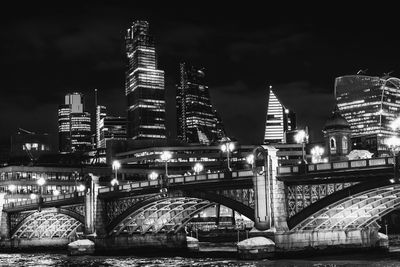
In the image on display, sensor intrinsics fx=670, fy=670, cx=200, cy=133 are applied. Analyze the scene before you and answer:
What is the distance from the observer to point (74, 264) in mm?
84750

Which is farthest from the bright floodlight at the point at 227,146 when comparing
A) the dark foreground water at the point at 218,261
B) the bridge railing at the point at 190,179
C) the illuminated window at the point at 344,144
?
the illuminated window at the point at 344,144

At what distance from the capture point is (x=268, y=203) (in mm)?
74000

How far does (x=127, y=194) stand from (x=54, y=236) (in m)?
46.9

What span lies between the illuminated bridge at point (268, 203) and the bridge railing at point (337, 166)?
10 centimetres

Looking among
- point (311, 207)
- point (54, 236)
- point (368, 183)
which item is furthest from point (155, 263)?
point (54, 236)

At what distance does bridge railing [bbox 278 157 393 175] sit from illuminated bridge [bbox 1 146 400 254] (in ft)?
0.32

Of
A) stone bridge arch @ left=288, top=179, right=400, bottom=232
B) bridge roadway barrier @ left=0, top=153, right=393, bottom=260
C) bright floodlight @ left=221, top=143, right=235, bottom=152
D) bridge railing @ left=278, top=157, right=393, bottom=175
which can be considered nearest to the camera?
bridge railing @ left=278, top=157, right=393, bottom=175

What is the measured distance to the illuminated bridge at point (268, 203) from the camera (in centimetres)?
6950

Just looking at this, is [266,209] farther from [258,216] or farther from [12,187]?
[12,187]

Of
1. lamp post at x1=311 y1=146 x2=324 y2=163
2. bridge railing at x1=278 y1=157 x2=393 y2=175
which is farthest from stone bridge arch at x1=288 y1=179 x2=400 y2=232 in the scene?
lamp post at x1=311 y1=146 x2=324 y2=163

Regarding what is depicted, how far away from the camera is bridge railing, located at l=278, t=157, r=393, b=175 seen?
2609 inches

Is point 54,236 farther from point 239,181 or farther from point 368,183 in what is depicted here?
point 368,183

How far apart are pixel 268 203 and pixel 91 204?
42.0 m

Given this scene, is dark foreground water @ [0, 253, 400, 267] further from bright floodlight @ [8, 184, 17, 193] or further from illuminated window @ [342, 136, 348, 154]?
bright floodlight @ [8, 184, 17, 193]
